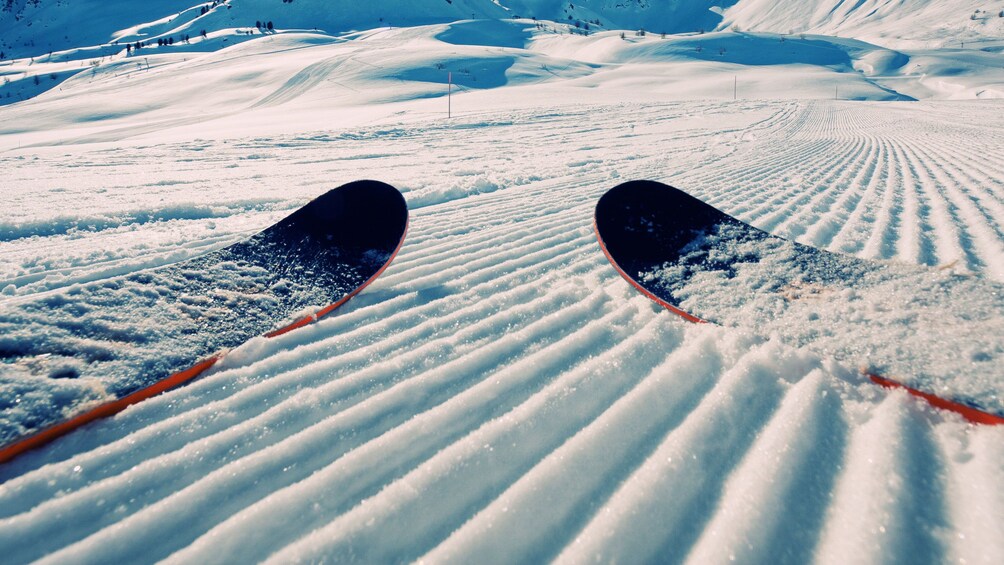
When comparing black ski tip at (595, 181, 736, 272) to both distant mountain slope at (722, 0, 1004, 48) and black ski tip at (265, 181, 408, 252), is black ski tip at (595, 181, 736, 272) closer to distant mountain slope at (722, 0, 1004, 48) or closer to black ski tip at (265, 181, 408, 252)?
black ski tip at (265, 181, 408, 252)

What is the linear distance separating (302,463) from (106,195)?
535 centimetres

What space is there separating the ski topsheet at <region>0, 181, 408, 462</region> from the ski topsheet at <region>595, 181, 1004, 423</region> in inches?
67.4

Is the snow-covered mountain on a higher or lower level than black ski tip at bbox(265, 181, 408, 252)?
higher

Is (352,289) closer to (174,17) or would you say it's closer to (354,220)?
(354,220)

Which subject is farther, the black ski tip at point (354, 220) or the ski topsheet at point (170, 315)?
the black ski tip at point (354, 220)

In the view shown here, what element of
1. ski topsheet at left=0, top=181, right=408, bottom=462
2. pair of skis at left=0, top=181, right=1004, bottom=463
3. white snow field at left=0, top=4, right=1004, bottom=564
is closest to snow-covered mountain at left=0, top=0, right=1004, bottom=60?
white snow field at left=0, top=4, right=1004, bottom=564

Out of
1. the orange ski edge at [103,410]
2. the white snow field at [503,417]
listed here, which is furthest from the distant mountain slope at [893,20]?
the orange ski edge at [103,410]

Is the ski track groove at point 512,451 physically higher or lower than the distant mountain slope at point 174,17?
lower

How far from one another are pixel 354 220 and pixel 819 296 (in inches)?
117

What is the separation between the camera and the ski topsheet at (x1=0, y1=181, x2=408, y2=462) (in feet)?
5.82

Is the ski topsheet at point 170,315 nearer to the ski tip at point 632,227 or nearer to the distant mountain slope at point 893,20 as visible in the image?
the ski tip at point 632,227

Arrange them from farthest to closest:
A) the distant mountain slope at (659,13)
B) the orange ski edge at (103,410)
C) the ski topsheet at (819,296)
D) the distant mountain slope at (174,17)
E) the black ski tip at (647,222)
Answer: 1. the distant mountain slope at (659,13)
2. the distant mountain slope at (174,17)
3. the black ski tip at (647,222)
4. the ski topsheet at (819,296)
5. the orange ski edge at (103,410)

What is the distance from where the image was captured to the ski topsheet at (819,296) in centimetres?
190

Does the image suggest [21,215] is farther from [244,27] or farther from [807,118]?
[244,27]
